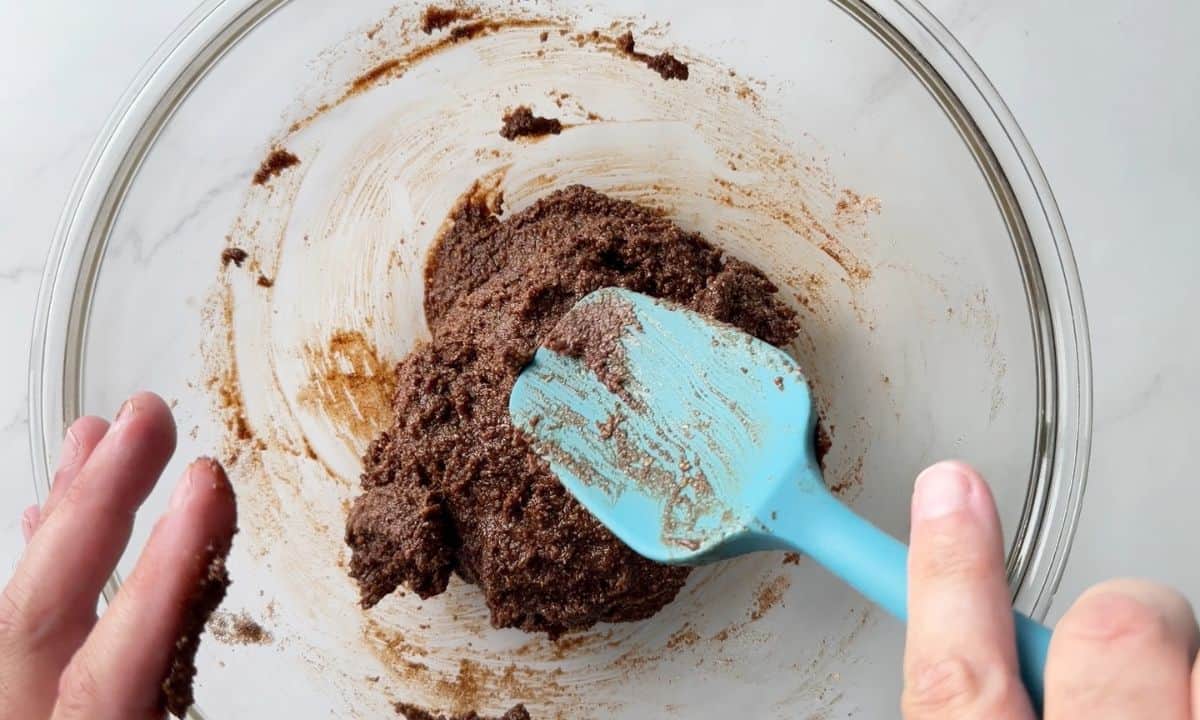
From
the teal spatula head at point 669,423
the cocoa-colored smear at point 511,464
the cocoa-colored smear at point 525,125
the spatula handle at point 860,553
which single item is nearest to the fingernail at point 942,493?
the spatula handle at point 860,553

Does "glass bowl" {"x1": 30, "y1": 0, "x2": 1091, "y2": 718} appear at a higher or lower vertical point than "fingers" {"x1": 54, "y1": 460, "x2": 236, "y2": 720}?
higher

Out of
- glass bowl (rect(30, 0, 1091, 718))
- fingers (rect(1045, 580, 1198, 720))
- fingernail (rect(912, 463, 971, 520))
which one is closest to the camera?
fingers (rect(1045, 580, 1198, 720))

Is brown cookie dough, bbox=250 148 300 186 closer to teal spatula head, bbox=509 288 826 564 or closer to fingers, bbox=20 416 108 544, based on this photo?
fingers, bbox=20 416 108 544

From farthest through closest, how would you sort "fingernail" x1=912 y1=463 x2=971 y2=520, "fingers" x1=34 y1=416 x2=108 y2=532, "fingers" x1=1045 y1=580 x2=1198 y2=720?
"fingers" x1=34 y1=416 x2=108 y2=532 < "fingernail" x1=912 y1=463 x2=971 y2=520 < "fingers" x1=1045 y1=580 x2=1198 y2=720

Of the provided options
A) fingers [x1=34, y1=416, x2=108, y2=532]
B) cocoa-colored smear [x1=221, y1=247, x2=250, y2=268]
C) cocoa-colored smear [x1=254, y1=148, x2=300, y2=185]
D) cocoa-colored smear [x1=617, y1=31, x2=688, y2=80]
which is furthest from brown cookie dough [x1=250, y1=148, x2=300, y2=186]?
cocoa-colored smear [x1=617, y1=31, x2=688, y2=80]

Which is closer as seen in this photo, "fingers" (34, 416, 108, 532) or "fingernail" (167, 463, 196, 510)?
"fingernail" (167, 463, 196, 510)

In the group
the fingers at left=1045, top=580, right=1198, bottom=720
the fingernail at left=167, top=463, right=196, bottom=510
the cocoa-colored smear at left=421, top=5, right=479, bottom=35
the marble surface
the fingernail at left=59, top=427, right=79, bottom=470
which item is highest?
the cocoa-colored smear at left=421, top=5, right=479, bottom=35

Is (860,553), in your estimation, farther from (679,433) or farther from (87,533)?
(87,533)
